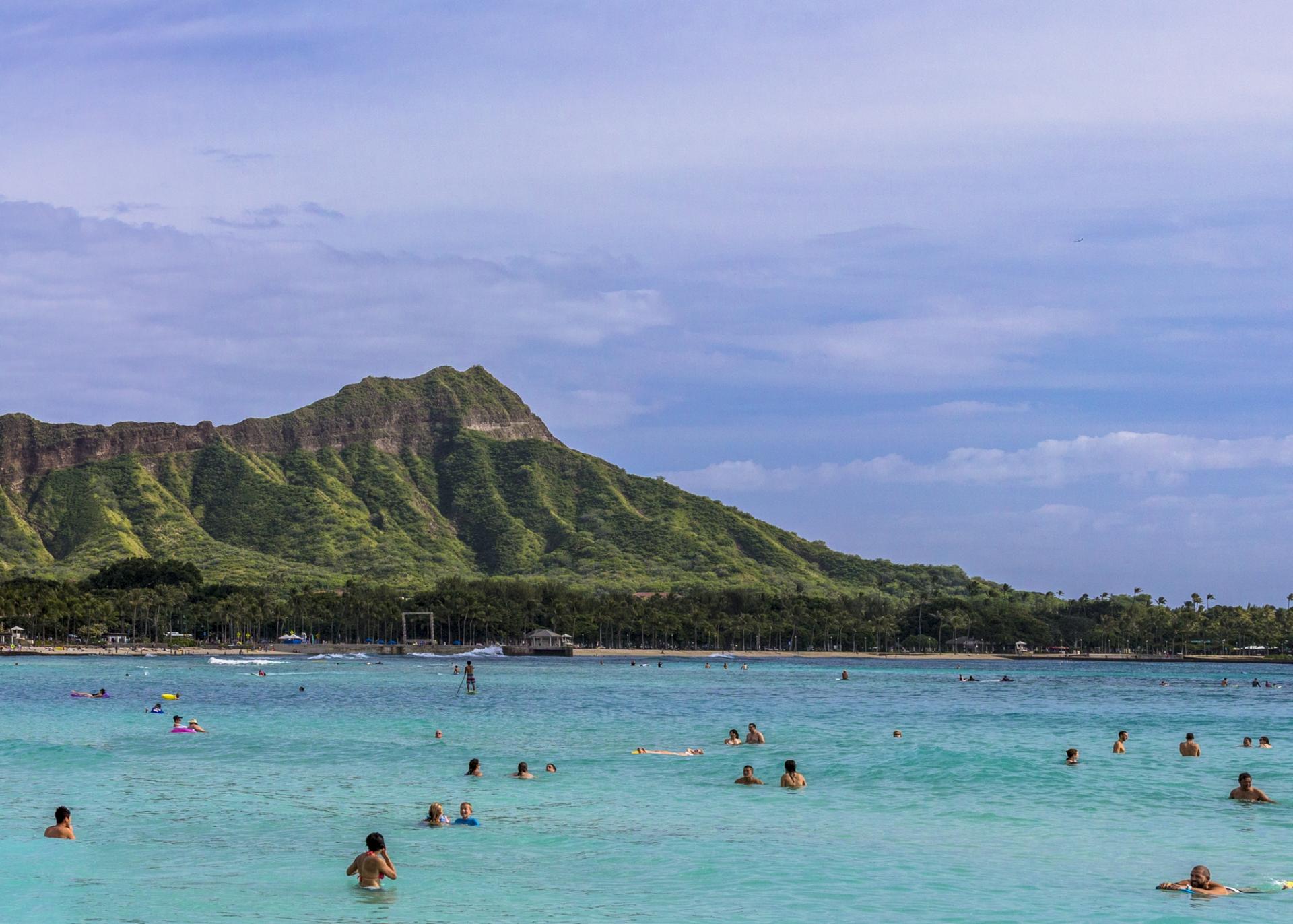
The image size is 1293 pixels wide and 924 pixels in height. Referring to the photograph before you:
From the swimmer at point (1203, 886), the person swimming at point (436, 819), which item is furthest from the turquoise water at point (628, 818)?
the person swimming at point (436, 819)

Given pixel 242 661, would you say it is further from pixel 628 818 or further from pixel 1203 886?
pixel 1203 886

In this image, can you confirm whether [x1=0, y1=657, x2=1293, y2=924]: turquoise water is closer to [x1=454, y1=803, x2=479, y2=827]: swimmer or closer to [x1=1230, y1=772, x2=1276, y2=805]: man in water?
[x1=454, y1=803, x2=479, y2=827]: swimmer

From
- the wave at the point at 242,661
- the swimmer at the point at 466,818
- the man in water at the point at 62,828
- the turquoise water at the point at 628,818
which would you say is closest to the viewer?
the turquoise water at the point at 628,818

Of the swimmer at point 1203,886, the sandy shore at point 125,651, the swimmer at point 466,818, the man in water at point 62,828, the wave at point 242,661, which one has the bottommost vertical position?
the wave at point 242,661

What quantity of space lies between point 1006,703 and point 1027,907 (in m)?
63.5

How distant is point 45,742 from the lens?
148ft

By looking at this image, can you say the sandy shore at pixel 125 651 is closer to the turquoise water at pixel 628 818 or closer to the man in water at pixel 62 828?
the turquoise water at pixel 628 818

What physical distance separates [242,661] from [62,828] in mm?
134702

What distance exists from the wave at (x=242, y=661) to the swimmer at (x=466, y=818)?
125198 millimetres

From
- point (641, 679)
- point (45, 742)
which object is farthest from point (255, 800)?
point (641, 679)

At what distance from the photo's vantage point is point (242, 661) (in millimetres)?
155250

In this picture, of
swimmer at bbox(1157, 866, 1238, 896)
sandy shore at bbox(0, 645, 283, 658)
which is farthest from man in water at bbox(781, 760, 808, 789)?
sandy shore at bbox(0, 645, 283, 658)

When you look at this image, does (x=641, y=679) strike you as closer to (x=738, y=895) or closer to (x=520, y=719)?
(x=520, y=719)

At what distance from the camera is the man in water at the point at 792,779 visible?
35000mm
